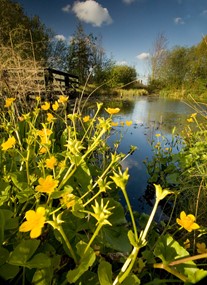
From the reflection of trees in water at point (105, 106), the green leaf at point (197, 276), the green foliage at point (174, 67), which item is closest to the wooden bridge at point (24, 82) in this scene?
the green leaf at point (197, 276)

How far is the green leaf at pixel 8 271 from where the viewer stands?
0.50m

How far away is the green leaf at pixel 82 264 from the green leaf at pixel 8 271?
14cm

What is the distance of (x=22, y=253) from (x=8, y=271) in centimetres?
7

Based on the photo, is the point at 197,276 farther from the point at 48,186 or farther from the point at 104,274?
the point at 48,186

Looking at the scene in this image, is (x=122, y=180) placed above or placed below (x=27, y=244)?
above

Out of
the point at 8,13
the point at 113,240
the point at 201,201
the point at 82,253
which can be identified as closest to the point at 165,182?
the point at 201,201

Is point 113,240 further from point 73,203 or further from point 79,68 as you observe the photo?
point 79,68

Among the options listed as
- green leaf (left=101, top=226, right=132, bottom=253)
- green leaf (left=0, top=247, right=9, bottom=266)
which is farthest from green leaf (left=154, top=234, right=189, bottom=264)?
green leaf (left=0, top=247, right=9, bottom=266)

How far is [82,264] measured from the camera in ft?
1.62

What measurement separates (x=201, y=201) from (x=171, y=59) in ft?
79.5

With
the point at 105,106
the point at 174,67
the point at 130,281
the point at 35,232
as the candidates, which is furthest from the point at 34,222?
the point at 174,67

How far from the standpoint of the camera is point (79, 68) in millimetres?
11266

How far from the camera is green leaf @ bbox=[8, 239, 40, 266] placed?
0.48 metres

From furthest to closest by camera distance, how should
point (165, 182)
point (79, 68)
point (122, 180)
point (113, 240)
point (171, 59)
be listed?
point (171, 59) → point (79, 68) → point (165, 182) → point (113, 240) → point (122, 180)
